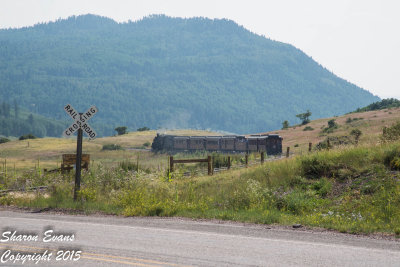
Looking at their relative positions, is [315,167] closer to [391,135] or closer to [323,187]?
[323,187]

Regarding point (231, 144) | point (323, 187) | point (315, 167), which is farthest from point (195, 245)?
point (231, 144)

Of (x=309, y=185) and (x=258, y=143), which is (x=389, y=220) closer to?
(x=309, y=185)

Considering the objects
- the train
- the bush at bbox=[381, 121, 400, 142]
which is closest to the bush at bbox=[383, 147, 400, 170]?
the bush at bbox=[381, 121, 400, 142]

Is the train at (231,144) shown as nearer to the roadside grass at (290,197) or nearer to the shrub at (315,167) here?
the shrub at (315,167)

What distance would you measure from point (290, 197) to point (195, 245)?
551 cm

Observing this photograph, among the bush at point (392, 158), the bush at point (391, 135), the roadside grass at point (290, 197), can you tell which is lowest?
the roadside grass at point (290, 197)

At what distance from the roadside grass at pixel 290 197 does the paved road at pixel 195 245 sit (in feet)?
4.58

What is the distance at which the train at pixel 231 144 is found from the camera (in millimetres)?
63500

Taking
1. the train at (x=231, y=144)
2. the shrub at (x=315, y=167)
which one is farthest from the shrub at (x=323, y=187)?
the train at (x=231, y=144)

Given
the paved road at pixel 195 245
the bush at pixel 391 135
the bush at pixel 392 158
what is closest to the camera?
the paved road at pixel 195 245

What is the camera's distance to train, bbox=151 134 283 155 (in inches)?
2500

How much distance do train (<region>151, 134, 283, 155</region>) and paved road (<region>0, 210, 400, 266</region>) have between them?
51815 millimetres

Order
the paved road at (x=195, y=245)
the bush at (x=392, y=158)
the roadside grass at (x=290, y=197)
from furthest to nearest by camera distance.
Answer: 1. the bush at (x=392, y=158)
2. the roadside grass at (x=290, y=197)
3. the paved road at (x=195, y=245)

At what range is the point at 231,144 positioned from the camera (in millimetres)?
64938
